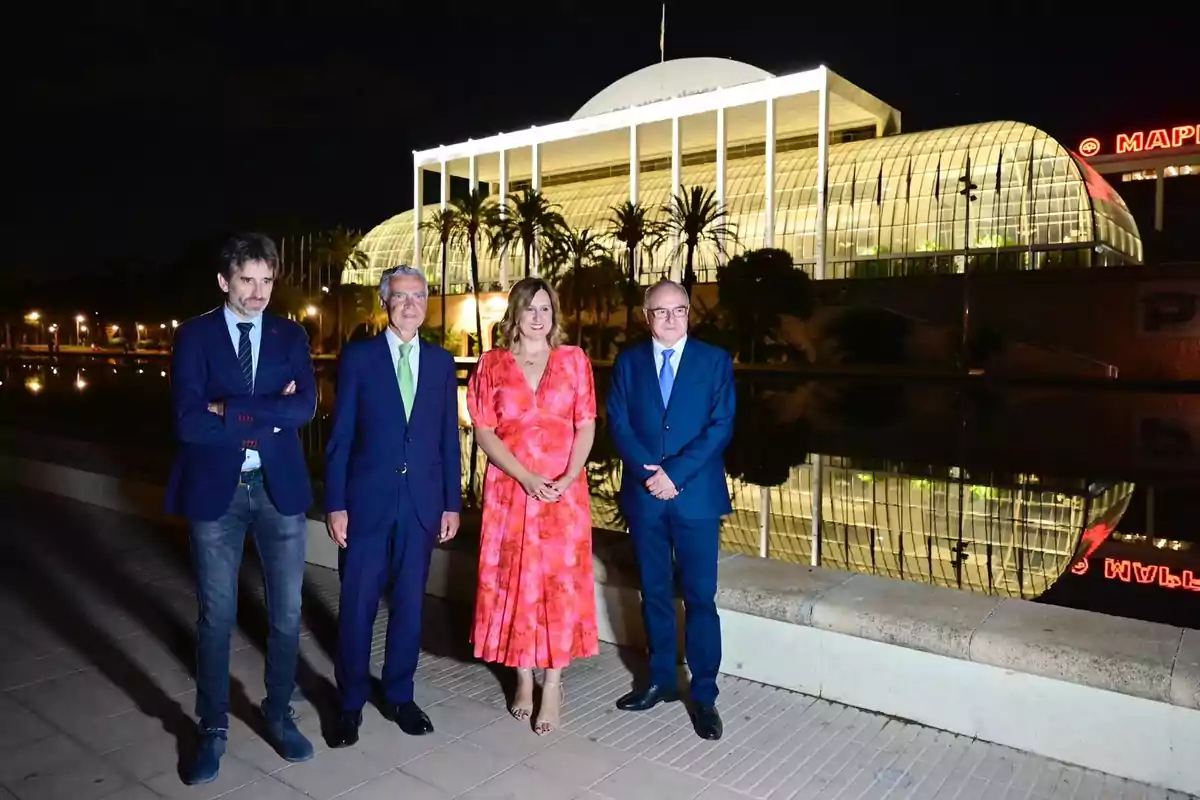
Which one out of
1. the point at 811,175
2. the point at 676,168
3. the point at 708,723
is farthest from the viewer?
the point at 676,168

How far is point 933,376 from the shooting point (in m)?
38.6

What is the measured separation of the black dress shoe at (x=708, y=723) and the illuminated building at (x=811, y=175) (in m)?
46.3

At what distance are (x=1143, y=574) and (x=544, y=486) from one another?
21.0 feet

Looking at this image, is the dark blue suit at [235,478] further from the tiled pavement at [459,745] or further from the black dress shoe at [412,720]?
the black dress shoe at [412,720]

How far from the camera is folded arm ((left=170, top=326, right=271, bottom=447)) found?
12.3 ft

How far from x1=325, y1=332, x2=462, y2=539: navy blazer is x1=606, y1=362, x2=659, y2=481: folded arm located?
2.96ft

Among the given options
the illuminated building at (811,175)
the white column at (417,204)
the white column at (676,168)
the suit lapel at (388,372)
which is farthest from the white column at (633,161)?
the suit lapel at (388,372)

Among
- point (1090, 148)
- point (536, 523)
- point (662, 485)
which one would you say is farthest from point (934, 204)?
point (536, 523)

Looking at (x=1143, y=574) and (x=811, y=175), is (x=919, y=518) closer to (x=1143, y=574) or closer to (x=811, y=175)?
(x=1143, y=574)

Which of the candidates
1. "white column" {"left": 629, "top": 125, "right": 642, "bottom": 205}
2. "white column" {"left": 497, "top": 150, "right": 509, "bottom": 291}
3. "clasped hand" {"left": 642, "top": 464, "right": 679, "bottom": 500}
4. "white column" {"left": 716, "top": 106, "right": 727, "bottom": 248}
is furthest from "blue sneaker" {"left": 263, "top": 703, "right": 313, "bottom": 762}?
"white column" {"left": 497, "top": 150, "right": 509, "bottom": 291}

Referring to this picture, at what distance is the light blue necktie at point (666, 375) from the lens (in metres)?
4.68

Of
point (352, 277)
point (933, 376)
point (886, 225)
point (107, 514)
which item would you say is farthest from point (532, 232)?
point (107, 514)

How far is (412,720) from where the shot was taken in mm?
4316

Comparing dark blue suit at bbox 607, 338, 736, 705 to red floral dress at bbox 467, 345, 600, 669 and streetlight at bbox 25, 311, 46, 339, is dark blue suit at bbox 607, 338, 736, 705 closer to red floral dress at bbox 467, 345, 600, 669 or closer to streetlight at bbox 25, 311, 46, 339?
red floral dress at bbox 467, 345, 600, 669
